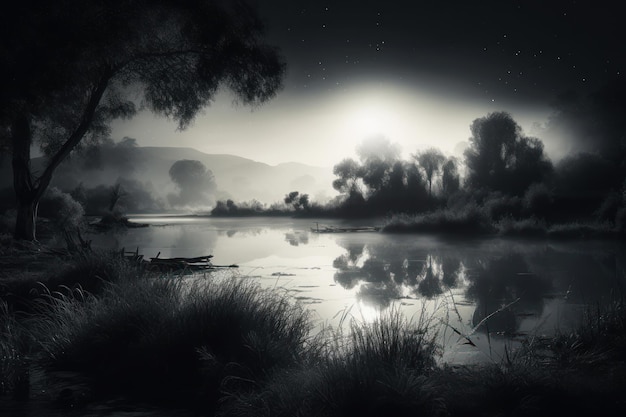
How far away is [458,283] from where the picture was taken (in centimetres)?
1466

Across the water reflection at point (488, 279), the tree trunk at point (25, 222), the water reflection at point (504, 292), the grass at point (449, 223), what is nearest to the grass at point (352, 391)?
the water reflection at point (504, 292)

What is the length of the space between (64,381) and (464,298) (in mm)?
8291

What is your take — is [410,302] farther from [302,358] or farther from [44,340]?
[44,340]

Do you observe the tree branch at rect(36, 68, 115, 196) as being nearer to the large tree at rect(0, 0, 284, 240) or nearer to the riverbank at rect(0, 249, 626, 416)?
the large tree at rect(0, 0, 284, 240)

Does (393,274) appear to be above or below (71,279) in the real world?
below

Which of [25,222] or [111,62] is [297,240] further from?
[111,62]

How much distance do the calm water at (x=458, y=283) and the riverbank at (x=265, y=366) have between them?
2.24 feet

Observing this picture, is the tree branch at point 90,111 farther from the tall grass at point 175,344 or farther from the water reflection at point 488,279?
the tall grass at point 175,344

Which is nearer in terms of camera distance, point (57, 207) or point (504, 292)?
point (504, 292)

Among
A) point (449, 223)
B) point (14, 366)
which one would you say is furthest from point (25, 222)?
point (449, 223)

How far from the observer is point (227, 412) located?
5.52m

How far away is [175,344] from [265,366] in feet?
4.28

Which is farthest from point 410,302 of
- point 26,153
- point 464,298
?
point 26,153

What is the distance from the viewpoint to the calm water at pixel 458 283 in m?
9.05
